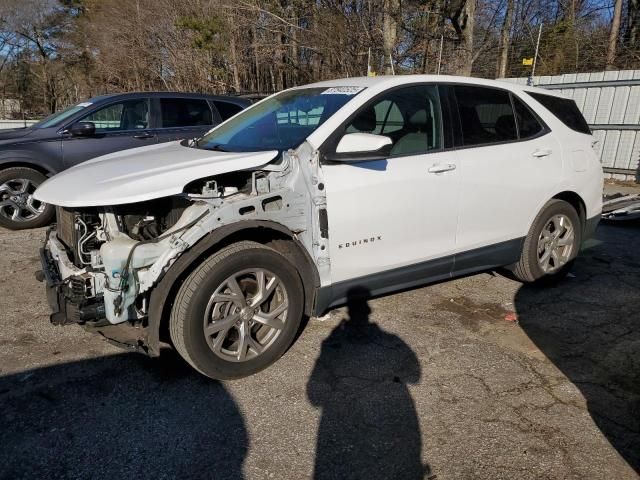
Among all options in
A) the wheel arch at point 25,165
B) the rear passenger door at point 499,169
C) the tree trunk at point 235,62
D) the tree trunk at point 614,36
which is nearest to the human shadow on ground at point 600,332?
the rear passenger door at point 499,169

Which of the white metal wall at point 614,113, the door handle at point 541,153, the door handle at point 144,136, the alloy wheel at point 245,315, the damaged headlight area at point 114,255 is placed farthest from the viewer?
the white metal wall at point 614,113

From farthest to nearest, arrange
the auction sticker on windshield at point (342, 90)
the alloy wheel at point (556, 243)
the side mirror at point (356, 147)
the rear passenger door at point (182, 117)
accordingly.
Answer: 1. the rear passenger door at point (182, 117)
2. the alloy wheel at point (556, 243)
3. the auction sticker on windshield at point (342, 90)
4. the side mirror at point (356, 147)

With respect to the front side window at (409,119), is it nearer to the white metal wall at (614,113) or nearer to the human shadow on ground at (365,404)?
the human shadow on ground at (365,404)

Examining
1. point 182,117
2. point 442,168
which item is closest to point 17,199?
point 182,117

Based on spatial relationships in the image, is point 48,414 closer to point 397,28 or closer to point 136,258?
point 136,258

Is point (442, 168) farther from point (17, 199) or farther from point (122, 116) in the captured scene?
point (17, 199)

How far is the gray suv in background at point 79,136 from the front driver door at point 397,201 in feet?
11.3

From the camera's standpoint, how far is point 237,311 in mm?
2828

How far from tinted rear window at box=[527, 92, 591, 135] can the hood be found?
8.90 feet

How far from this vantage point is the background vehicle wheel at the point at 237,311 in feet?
8.72

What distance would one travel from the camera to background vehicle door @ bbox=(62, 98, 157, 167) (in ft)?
20.9

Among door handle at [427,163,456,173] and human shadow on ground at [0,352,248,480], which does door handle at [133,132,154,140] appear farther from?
door handle at [427,163,456,173]

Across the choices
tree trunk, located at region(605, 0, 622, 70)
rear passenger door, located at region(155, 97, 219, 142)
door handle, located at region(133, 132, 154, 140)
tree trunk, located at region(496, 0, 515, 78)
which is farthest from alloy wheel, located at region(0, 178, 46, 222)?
tree trunk, located at region(605, 0, 622, 70)

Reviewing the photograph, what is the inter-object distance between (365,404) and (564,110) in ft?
10.9
